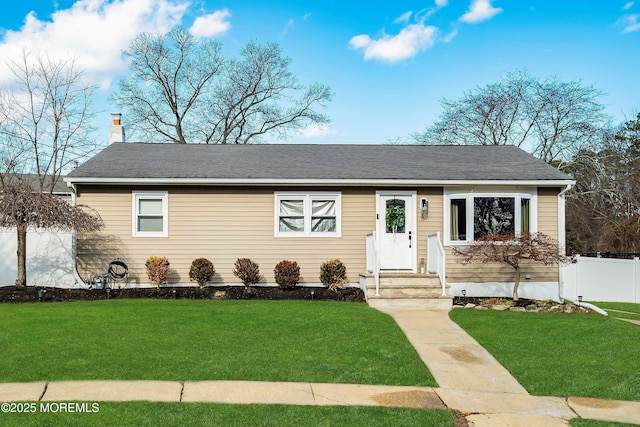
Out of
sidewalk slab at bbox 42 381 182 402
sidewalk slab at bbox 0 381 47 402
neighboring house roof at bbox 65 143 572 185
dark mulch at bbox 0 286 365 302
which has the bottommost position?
sidewalk slab at bbox 42 381 182 402

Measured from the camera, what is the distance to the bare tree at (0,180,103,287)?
1152cm

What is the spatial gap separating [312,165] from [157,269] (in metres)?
4.68

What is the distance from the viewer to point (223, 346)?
291 inches

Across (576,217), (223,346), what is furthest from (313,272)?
(576,217)

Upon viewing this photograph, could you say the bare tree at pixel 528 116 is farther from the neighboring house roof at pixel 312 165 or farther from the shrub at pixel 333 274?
the shrub at pixel 333 274

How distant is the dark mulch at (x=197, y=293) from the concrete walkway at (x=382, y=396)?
19.1ft

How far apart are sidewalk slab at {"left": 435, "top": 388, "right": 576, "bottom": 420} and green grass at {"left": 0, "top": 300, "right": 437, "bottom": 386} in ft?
1.62

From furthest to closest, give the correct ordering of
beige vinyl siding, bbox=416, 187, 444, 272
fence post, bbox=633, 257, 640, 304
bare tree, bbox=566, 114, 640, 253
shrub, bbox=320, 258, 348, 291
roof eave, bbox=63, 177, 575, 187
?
bare tree, bbox=566, 114, 640, 253 → fence post, bbox=633, 257, 640, 304 → beige vinyl siding, bbox=416, 187, 444, 272 → roof eave, bbox=63, 177, 575, 187 → shrub, bbox=320, 258, 348, 291

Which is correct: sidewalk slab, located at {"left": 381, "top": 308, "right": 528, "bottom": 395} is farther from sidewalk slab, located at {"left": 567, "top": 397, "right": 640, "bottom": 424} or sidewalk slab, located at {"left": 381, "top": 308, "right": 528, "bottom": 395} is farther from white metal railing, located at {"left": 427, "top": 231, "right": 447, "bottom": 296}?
white metal railing, located at {"left": 427, "top": 231, "right": 447, "bottom": 296}

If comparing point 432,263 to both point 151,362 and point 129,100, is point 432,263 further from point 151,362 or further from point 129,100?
point 129,100

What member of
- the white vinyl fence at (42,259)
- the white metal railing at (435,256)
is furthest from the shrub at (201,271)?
the white metal railing at (435,256)

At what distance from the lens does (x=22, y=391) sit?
548 cm

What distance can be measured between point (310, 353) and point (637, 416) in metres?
3.78

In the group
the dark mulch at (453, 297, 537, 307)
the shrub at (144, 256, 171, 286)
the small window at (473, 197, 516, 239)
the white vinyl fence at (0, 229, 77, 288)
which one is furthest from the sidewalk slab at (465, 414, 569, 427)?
the white vinyl fence at (0, 229, 77, 288)
